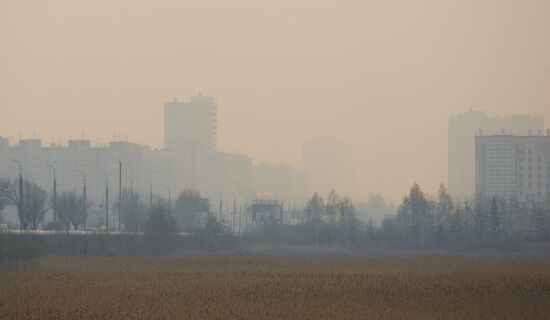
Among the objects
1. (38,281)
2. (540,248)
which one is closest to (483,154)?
(540,248)

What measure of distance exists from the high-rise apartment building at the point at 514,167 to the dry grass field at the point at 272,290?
10751 cm

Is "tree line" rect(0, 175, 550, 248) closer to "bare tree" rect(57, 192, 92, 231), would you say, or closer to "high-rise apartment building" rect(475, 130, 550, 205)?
"bare tree" rect(57, 192, 92, 231)

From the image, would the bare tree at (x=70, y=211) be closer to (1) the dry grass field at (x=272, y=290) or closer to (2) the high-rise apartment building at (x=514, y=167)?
(1) the dry grass field at (x=272, y=290)

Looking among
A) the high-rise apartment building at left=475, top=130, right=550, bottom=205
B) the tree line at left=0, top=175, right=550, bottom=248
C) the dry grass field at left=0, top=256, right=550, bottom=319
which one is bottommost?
the dry grass field at left=0, top=256, right=550, bottom=319

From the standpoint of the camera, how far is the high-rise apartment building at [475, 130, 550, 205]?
16875 cm

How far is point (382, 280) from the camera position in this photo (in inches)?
1764

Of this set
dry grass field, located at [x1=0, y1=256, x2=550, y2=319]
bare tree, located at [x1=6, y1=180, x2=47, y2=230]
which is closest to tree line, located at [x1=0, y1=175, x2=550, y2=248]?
bare tree, located at [x1=6, y1=180, x2=47, y2=230]

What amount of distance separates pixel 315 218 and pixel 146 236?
30412mm

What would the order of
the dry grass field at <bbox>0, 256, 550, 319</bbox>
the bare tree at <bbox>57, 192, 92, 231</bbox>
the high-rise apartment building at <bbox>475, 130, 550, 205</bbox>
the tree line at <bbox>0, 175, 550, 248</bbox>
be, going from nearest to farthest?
the dry grass field at <bbox>0, 256, 550, 319</bbox> → the tree line at <bbox>0, 175, 550, 248</bbox> → the bare tree at <bbox>57, 192, 92, 231</bbox> → the high-rise apartment building at <bbox>475, 130, 550, 205</bbox>

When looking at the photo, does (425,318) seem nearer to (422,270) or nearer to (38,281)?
(38,281)

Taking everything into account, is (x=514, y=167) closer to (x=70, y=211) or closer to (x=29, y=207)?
(x=70, y=211)

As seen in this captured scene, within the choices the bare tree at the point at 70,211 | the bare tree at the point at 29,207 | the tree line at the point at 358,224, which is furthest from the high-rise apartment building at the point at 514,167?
the bare tree at the point at 29,207

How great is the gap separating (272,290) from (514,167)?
138 metres

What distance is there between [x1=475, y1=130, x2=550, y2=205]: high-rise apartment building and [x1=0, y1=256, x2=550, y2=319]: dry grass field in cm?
10751
